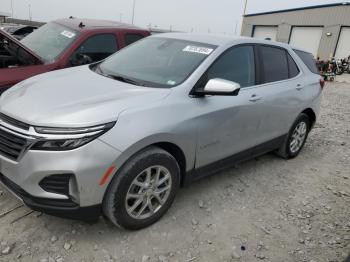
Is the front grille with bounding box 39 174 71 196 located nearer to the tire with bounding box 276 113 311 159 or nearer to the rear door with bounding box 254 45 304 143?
the rear door with bounding box 254 45 304 143

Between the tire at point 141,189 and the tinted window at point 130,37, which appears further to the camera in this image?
the tinted window at point 130,37

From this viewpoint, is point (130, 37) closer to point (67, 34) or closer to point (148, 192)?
point (67, 34)

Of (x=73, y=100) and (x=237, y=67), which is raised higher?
(x=237, y=67)

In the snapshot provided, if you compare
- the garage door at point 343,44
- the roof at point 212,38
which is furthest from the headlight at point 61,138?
the garage door at point 343,44

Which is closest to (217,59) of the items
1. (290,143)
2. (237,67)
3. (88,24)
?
(237,67)

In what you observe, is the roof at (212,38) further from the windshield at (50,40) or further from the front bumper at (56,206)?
the front bumper at (56,206)

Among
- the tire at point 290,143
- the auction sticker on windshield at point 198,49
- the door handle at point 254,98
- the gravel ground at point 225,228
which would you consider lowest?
the gravel ground at point 225,228

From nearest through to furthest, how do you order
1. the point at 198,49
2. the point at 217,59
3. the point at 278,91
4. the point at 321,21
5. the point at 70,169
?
the point at 70,169 → the point at 217,59 → the point at 198,49 → the point at 278,91 → the point at 321,21

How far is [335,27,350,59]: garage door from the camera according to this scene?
2478 centimetres

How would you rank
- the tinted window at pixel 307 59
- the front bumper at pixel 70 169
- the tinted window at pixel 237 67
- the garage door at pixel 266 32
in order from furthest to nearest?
the garage door at pixel 266 32
the tinted window at pixel 307 59
the tinted window at pixel 237 67
the front bumper at pixel 70 169

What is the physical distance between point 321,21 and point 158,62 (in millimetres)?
27277

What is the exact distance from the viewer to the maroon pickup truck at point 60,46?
438cm

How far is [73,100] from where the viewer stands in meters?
2.77

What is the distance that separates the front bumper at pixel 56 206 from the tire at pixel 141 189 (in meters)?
0.17
